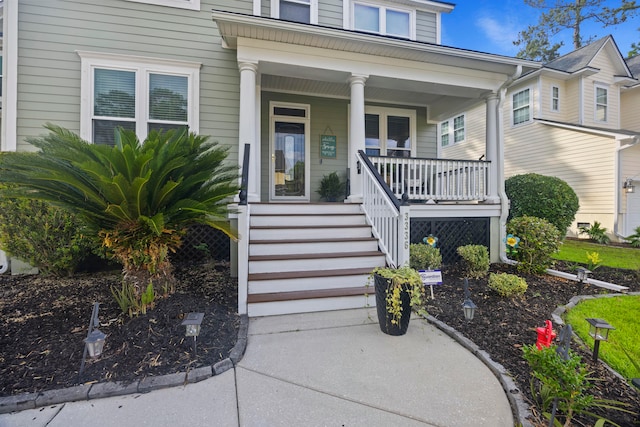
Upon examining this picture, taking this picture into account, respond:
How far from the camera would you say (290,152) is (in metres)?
7.29

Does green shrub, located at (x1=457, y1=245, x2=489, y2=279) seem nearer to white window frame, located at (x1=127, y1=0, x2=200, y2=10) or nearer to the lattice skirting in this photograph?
the lattice skirting

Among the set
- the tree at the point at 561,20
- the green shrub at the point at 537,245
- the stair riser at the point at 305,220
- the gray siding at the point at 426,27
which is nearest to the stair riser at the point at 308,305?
the stair riser at the point at 305,220

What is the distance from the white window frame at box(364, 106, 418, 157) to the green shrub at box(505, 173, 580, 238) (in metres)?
3.04

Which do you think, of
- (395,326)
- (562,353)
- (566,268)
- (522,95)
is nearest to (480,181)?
(566,268)

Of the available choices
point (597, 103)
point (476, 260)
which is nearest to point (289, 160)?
point (476, 260)

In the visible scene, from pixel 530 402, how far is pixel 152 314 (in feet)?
10.8

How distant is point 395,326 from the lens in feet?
9.78

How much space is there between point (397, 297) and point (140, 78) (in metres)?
5.84

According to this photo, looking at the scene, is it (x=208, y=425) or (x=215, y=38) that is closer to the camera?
(x=208, y=425)

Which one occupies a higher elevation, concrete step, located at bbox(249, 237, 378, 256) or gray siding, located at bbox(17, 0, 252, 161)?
gray siding, located at bbox(17, 0, 252, 161)

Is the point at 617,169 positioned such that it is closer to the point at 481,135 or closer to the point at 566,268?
the point at 481,135

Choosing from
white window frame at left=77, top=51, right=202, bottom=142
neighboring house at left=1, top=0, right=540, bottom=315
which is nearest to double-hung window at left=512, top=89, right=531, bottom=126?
neighboring house at left=1, top=0, right=540, bottom=315

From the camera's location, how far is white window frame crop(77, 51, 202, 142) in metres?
5.29

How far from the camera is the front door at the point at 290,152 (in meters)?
7.15
